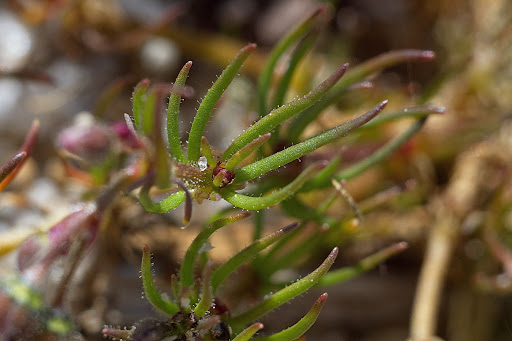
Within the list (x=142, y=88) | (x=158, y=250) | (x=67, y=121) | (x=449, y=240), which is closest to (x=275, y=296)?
(x=142, y=88)

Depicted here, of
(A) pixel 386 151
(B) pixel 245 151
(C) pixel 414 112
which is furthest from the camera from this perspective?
(A) pixel 386 151

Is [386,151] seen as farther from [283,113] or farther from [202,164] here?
[202,164]

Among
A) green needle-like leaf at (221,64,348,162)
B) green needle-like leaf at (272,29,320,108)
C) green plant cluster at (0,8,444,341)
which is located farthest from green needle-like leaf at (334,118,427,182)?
green needle-like leaf at (221,64,348,162)

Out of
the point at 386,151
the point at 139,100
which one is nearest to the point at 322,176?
the point at 386,151

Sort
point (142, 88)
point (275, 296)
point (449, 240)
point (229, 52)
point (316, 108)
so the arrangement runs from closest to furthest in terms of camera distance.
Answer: point (142, 88) → point (275, 296) → point (316, 108) → point (449, 240) → point (229, 52)

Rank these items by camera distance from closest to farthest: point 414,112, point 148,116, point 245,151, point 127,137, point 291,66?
point 148,116, point 245,151, point 127,137, point 414,112, point 291,66

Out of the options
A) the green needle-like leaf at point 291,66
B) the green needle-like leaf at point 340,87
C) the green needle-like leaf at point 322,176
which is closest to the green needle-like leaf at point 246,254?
the green needle-like leaf at point 322,176

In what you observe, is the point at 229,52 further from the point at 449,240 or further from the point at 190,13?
the point at 449,240
